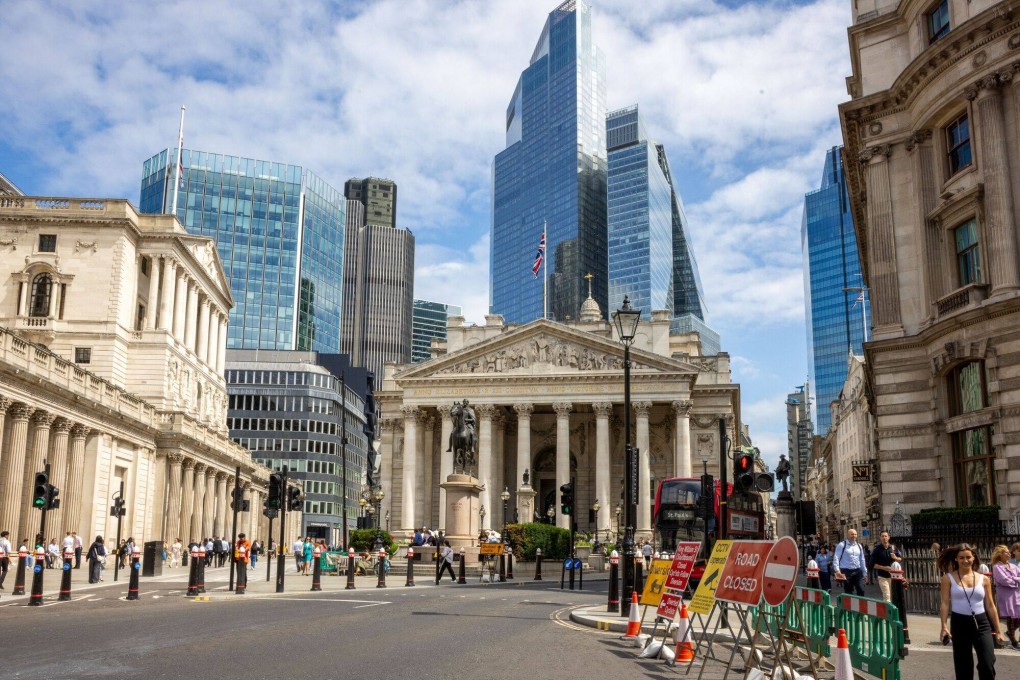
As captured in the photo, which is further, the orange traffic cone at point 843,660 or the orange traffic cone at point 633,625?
the orange traffic cone at point 633,625

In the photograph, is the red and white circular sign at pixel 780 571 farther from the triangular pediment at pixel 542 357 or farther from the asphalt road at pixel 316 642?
the triangular pediment at pixel 542 357

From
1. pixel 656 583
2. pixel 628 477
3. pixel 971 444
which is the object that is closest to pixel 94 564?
pixel 628 477

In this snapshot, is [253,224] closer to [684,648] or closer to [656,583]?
[656,583]

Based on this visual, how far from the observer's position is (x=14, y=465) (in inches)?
1491

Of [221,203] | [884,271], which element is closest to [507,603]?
[884,271]

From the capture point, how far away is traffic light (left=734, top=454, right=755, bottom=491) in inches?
671

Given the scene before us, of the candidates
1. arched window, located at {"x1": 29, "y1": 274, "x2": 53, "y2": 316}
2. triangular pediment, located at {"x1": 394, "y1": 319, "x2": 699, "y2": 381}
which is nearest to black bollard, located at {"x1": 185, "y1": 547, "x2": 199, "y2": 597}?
arched window, located at {"x1": 29, "y1": 274, "x2": 53, "y2": 316}

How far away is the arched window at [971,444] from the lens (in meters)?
26.6

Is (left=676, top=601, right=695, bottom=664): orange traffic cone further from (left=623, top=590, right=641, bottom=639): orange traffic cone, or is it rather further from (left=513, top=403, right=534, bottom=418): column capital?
(left=513, top=403, right=534, bottom=418): column capital

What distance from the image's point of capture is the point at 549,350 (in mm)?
73312

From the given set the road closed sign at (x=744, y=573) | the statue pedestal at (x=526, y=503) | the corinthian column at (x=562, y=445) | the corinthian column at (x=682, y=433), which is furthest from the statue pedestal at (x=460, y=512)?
the corinthian column at (x=682, y=433)

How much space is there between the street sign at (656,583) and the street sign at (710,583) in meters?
2.71

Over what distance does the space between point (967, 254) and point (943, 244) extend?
962mm

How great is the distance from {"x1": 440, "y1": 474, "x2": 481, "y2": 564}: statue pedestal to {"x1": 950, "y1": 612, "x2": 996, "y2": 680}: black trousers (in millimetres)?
32033
